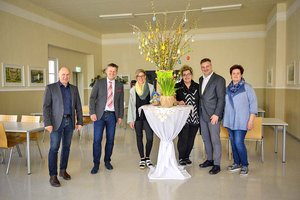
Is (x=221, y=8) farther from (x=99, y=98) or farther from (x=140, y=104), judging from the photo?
(x=99, y=98)

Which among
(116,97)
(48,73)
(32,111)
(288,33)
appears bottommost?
(32,111)

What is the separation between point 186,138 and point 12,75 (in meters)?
4.63

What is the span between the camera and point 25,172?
13.0 feet

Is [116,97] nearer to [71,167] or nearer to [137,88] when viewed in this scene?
[137,88]

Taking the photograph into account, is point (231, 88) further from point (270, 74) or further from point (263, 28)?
point (263, 28)

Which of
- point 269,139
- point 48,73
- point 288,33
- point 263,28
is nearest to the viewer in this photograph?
point 269,139


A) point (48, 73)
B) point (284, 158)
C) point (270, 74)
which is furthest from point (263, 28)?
point (48, 73)

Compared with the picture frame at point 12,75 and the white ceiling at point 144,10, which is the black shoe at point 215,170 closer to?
the white ceiling at point 144,10

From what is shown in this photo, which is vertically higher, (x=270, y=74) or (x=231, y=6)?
(x=231, y=6)

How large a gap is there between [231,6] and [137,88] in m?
4.71

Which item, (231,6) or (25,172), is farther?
(231,6)

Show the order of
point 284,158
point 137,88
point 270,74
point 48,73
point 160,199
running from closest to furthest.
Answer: point 160,199
point 137,88
point 284,158
point 48,73
point 270,74

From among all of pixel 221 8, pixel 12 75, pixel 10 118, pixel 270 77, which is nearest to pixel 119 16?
pixel 221 8

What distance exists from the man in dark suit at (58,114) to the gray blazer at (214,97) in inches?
69.9
